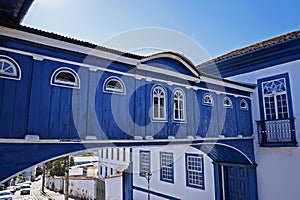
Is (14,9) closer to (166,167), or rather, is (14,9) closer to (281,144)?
(281,144)

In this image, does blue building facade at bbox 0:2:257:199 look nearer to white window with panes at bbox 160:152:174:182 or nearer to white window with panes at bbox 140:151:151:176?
white window with panes at bbox 160:152:174:182

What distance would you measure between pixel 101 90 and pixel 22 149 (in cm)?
196

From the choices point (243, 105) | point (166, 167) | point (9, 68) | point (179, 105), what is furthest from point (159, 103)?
point (166, 167)

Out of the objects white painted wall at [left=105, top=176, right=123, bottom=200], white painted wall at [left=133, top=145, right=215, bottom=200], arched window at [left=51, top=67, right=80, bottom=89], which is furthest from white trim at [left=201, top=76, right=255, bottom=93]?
white painted wall at [left=105, top=176, right=123, bottom=200]

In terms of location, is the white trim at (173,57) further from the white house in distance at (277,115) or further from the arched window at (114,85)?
the white house in distance at (277,115)

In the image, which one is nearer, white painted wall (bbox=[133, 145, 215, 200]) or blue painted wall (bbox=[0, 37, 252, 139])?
blue painted wall (bbox=[0, 37, 252, 139])

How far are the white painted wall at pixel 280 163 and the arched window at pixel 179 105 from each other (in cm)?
418

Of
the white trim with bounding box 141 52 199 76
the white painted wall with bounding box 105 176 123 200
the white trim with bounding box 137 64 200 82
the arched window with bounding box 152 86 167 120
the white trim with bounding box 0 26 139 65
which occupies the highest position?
the white trim with bounding box 141 52 199 76

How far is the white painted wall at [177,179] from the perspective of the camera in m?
10.8

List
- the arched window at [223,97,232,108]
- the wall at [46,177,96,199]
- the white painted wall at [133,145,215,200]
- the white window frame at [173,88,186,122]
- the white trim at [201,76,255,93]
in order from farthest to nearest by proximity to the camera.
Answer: the wall at [46,177,96,199], the white painted wall at [133,145,215,200], the arched window at [223,97,232,108], the white trim at [201,76,255,93], the white window frame at [173,88,186,122]

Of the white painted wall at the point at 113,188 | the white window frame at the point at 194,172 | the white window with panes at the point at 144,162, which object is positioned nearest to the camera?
the white window frame at the point at 194,172

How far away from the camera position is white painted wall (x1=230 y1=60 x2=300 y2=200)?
8617 millimetres

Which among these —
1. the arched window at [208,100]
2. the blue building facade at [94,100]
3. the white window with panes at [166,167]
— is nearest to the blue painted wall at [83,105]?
the blue building facade at [94,100]

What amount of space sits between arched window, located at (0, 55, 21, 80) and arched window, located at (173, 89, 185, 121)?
412 centimetres
